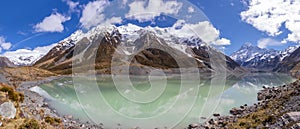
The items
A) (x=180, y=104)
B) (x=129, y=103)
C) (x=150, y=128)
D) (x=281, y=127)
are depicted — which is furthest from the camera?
(x=129, y=103)

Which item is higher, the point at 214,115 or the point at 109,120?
the point at 214,115

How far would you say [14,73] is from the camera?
350ft

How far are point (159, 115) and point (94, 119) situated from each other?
7.45 metres

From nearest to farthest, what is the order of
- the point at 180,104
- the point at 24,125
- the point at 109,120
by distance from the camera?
the point at 24,125
the point at 109,120
the point at 180,104

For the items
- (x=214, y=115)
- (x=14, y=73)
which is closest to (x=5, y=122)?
(x=214, y=115)

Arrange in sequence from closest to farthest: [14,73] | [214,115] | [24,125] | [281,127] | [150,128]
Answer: [281,127]
[24,125]
[150,128]
[214,115]
[14,73]

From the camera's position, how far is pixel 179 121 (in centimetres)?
2745

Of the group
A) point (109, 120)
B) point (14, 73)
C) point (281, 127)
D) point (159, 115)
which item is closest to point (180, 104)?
point (159, 115)

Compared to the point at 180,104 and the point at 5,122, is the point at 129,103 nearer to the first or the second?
the point at 180,104

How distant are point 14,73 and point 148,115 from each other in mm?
94874

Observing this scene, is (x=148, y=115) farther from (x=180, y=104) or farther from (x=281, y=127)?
(x=281, y=127)

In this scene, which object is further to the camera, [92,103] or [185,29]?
[92,103]

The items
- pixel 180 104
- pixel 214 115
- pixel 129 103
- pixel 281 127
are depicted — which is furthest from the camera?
pixel 129 103

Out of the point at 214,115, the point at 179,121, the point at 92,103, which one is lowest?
the point at 179,121
